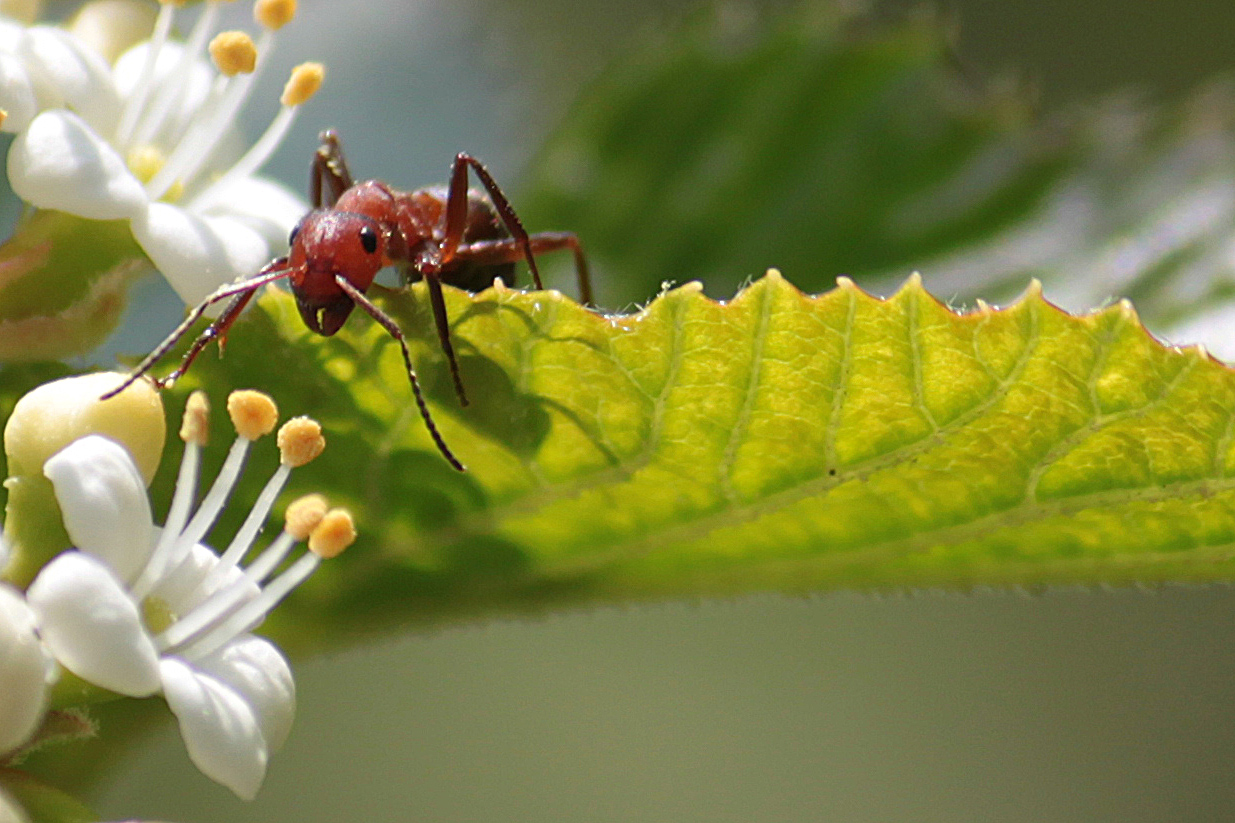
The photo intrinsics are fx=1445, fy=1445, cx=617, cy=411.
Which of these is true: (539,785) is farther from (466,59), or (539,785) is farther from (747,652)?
(466,59)

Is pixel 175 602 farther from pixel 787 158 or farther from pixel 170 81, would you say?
pixel 787 158

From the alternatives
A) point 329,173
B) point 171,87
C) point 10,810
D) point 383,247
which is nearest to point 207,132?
point 171,87

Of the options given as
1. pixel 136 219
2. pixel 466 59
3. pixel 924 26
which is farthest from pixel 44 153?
pixel 466 59

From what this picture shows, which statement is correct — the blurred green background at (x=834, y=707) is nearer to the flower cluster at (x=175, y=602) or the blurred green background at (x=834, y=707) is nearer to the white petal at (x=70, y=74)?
the white petal at (x=70, y=74)

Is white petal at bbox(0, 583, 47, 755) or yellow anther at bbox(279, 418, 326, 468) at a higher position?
yellow anther at bbox(279, 418, 326, 468)

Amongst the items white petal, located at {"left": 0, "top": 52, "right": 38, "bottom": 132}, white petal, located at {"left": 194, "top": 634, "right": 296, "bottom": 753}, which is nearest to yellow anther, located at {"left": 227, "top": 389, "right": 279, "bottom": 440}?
white petal, located at {"left": 194, "top": 634, "right": 296, "bottom": 753}

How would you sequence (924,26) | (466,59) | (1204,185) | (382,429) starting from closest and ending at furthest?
(382,429), (1204,185), (924,26), (466,59)

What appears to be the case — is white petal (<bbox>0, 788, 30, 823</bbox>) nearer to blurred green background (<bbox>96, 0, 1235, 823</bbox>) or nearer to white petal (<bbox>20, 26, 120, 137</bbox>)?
white petal (<bbox>20, 26, 120, 137</bbox>)
